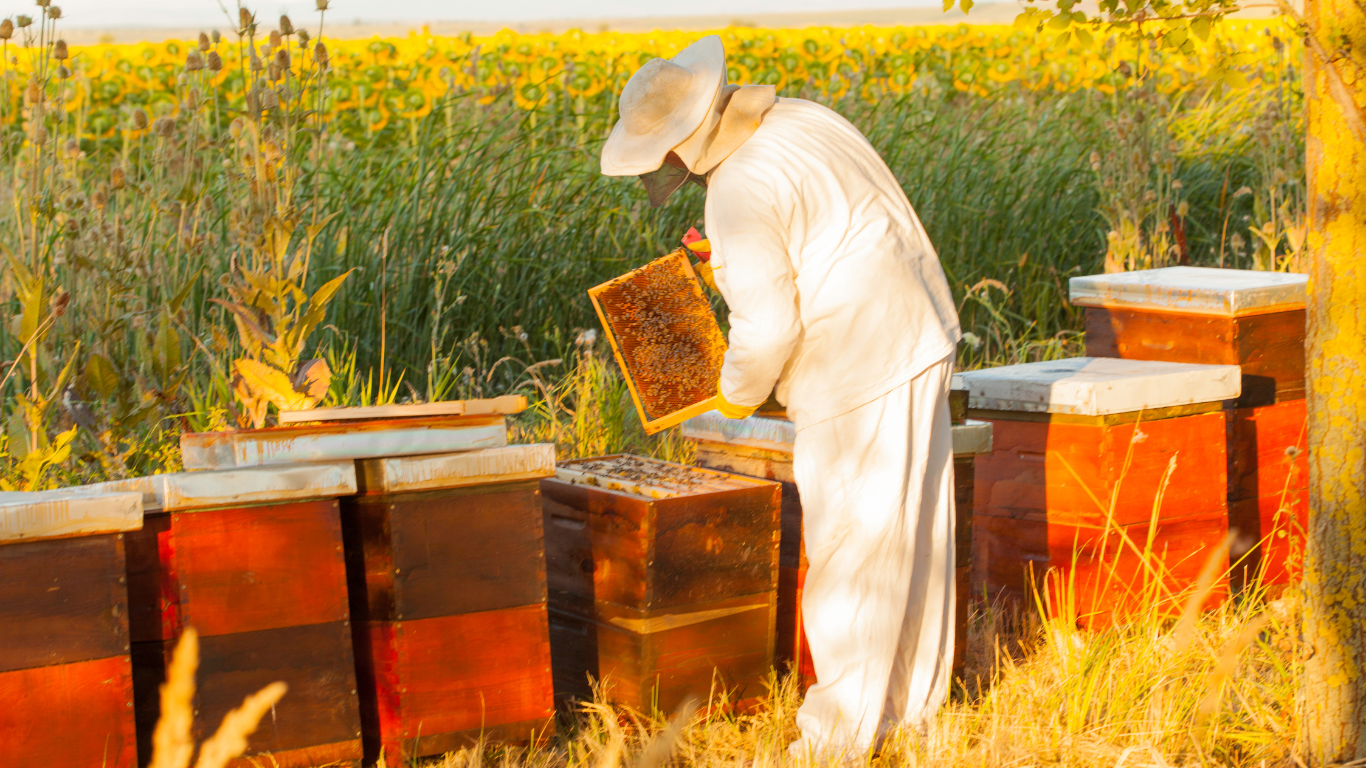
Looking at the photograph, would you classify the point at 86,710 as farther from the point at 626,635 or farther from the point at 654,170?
the point at 654,170

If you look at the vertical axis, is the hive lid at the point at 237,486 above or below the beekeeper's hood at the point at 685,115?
below

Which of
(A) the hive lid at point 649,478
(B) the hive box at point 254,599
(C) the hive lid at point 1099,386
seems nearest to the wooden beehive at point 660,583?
(A) the hive lid at point 649,478

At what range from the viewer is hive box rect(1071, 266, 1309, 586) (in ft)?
11.9

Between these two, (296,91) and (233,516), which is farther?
(296,91)

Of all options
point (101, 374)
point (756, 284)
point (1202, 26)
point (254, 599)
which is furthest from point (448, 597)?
point (1202, 26)

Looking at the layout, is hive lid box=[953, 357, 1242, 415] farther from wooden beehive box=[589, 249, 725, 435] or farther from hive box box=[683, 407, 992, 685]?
wooden beehive box=[589, 249, 725, 435]

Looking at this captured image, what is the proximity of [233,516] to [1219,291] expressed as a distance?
8.99ft

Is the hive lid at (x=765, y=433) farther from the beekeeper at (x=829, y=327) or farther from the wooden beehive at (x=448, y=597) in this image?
the wooden beehive at (x=448, y=597)

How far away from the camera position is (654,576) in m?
2.66

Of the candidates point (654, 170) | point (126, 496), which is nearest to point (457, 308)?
point (654, 170)

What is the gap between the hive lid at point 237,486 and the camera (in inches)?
87.4

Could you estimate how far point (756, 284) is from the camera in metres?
2.46

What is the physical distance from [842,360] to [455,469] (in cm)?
79

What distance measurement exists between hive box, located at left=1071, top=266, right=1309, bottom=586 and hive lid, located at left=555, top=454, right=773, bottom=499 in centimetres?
156
